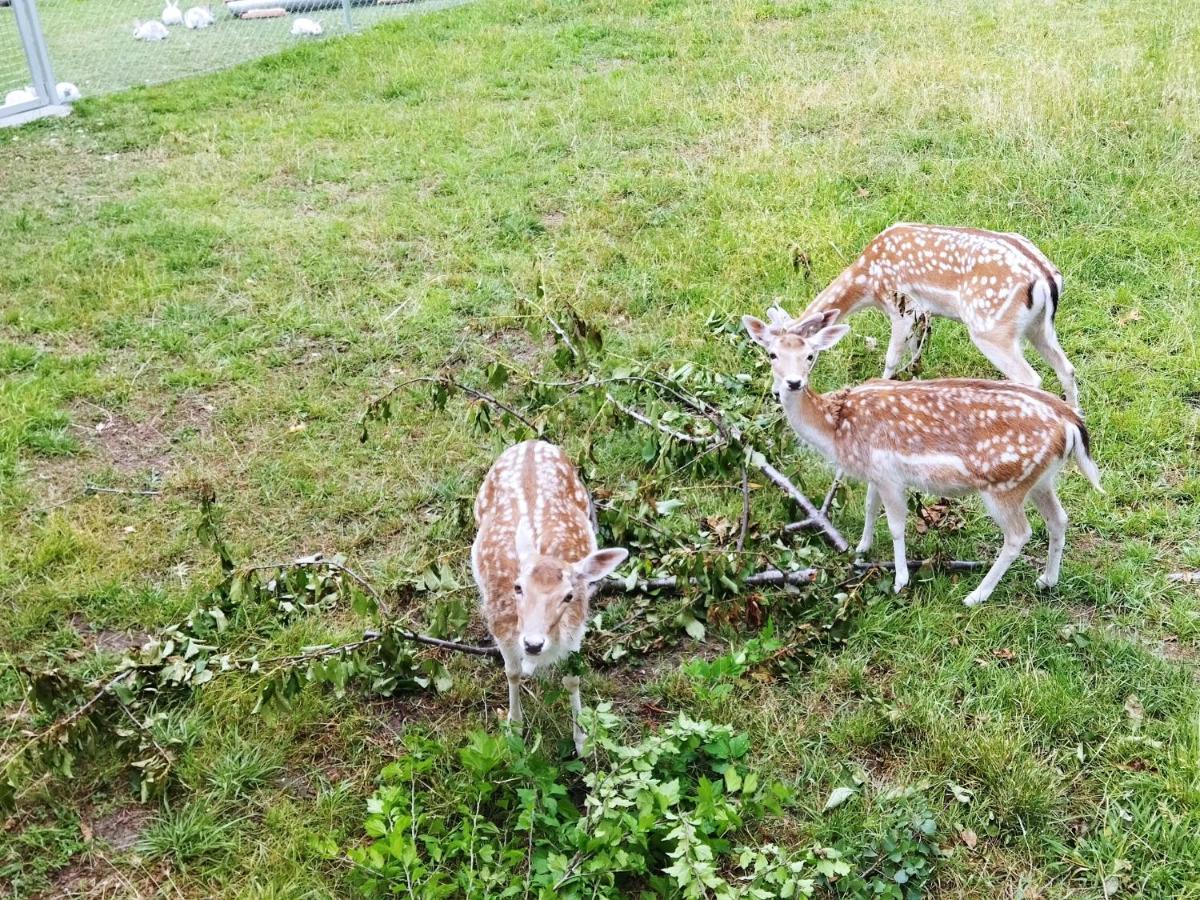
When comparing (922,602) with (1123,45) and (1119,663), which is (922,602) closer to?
(1119,663)

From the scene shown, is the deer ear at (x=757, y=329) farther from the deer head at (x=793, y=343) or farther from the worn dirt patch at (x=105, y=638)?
the worn dirt patch at (x=105, y=638)

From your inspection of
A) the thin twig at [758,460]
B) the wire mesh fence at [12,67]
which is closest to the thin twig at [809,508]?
the thin twig at [758,460]

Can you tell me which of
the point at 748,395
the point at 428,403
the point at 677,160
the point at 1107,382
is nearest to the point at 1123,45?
the point at 677,160

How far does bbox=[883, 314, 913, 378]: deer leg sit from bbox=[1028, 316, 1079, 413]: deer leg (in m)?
0.62

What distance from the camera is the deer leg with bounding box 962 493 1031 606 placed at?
13.9ft

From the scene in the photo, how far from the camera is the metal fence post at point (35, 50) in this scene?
34.7ft

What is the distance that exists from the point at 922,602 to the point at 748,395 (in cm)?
149

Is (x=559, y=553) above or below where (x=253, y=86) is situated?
below

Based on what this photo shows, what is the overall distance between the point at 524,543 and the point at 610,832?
1.03 m

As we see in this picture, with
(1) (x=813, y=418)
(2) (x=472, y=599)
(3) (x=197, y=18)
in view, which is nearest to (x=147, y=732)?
(2) (x=472, y=599)

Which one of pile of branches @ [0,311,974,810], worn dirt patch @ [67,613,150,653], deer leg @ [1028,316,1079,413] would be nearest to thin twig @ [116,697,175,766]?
pile of branches @ [0,311,974,810]

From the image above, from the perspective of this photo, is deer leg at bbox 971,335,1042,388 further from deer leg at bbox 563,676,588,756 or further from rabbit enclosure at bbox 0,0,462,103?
rabbit enclosure at bbox 0,0,462,103

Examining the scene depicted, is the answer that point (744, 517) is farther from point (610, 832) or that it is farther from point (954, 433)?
point (610, 832)

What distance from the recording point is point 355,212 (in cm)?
833
